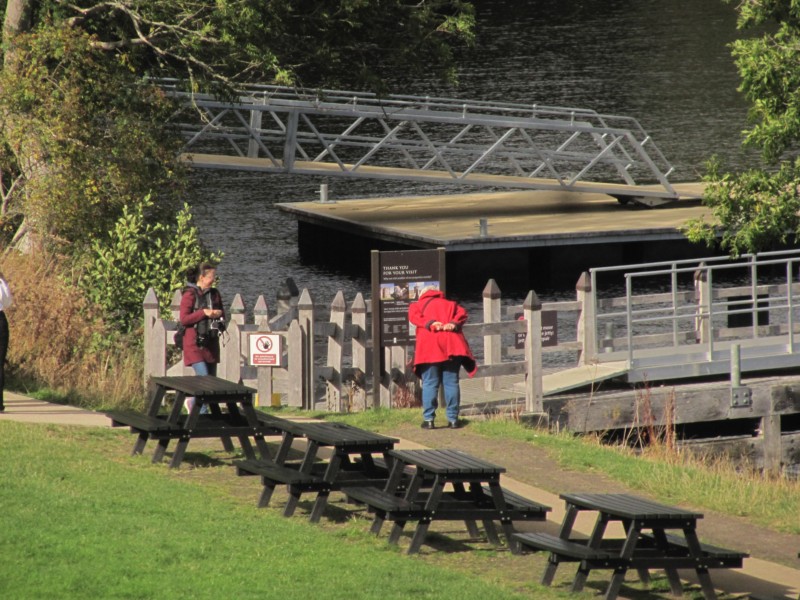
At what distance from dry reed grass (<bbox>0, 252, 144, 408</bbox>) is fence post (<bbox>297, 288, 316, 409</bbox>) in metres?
1.98

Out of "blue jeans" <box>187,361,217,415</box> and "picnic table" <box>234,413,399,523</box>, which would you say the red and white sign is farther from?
"picnic table" <box>234,413,399,523</box>

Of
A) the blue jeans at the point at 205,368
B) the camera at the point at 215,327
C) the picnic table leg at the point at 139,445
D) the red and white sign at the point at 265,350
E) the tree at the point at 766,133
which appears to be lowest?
the picnic table leg at the point at 139,445

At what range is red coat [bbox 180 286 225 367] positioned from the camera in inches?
587

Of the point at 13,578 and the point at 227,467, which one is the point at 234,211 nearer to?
the point at 227,467

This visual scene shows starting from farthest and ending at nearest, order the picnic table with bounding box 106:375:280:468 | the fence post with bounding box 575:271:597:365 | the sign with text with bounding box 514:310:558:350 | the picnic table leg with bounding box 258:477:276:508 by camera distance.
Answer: the fence post with bounding box 575:271:597:365 → the sign with text with bounding box 514:310:558:350 → the picnic table with bounding box 106:375:280:468 → the picnic table leg with bounding box 258:477:276:508

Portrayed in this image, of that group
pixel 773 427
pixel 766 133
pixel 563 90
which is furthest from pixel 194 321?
pixel 563 90

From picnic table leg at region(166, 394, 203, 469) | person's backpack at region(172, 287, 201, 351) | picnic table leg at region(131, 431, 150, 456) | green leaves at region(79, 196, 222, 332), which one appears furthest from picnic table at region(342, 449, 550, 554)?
green leaves at region(79, 196, 222, 332)

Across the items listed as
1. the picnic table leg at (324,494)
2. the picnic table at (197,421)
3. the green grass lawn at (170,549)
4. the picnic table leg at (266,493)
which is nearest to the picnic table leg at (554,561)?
the green grass lawn at (170,549)

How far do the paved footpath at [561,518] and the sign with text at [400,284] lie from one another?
2532 millimetres

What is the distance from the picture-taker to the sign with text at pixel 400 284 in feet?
56.2

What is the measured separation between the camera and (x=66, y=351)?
18484 mm

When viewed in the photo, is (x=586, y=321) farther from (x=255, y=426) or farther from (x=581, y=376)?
(x=255, y=426)

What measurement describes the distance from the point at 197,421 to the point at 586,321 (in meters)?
8.03

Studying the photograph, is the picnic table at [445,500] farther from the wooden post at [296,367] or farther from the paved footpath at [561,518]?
the wooden post at [296,367]
